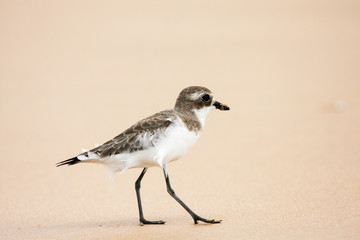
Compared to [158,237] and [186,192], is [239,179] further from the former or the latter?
[158,237]

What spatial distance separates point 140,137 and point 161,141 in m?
0.23

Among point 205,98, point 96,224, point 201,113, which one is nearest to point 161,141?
point 201,113

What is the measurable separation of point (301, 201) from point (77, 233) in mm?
2526

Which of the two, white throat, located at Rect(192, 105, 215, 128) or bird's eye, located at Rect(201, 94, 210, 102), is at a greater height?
bird's eye, located at Rect(201, 94, 210, 102)

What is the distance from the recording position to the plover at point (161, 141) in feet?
18.6

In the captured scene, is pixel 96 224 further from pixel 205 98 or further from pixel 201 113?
pixel 205 98

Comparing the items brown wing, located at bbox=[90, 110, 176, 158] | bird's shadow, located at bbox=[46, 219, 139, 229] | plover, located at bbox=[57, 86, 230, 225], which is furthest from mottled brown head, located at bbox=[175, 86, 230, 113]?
bird's shadow, located at bbox=[46, 219, 139, 229]

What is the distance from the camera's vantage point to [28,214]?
658 centimetres

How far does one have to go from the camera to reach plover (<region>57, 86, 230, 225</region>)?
5.67m

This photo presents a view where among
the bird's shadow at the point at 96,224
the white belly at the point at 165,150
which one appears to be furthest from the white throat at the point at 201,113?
the bird's shadow at the point at 96,224

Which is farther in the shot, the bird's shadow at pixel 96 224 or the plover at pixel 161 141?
the bird's shadow at pixel 96 224

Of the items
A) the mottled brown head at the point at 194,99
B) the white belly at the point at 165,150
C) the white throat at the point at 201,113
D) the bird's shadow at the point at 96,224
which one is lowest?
the bird's shadow at the point at 96,224

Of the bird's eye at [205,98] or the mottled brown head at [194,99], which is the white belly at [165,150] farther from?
the bird's eye at [205,98]

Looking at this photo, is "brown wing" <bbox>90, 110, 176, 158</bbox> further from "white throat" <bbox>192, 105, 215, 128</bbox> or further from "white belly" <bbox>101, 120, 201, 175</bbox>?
"white throat" <bbox>192, 105, 215, 128</bbox>
